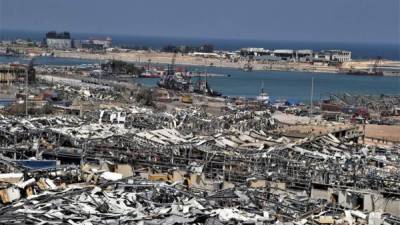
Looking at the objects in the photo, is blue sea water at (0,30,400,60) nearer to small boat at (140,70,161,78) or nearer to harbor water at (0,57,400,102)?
harbor water at (0,57,400,102)

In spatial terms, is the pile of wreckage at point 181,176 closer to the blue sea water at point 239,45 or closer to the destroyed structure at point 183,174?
the destroyed structure at point 183,174

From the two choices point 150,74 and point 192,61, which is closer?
point 150,74

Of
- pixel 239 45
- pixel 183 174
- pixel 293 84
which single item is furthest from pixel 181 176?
pixel 239 45

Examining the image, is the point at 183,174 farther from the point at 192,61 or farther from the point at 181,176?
the point at 192,61

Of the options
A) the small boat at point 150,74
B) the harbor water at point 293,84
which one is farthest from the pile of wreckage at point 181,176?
the small boat at point 150,74

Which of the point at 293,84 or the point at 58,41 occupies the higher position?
the point at 58,41

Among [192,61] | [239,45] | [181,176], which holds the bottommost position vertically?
[239,45]

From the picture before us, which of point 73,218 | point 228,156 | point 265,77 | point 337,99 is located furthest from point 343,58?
point 73,218

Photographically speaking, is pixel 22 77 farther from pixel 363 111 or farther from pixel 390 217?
pixel 390 217
